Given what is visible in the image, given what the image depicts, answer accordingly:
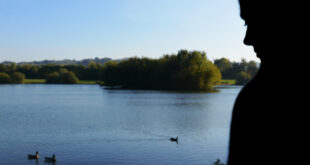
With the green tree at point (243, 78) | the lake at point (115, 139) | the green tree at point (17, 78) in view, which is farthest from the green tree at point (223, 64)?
the lake at point (115, 139)

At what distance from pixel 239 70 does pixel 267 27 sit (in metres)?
160

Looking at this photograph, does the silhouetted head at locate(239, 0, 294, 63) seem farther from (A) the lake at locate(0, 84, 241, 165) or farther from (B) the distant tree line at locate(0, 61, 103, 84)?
(B) the distant tree line at locate(0, 61, 103, 84)

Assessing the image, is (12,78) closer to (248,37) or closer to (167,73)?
(167,73)

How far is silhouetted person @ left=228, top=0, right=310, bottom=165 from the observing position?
6.56ft

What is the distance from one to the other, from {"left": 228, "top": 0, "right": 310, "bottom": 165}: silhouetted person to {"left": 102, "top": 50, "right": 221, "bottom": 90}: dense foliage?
311 feet

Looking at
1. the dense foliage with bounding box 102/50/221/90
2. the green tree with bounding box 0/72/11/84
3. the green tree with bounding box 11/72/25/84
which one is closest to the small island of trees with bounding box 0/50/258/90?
the dense foliage with bounding box 102/50/221/90

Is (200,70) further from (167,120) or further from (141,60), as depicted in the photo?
(167,120)

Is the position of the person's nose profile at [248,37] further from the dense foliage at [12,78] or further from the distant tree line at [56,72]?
the dense foliage at [12,78]

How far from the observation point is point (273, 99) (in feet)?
6.88

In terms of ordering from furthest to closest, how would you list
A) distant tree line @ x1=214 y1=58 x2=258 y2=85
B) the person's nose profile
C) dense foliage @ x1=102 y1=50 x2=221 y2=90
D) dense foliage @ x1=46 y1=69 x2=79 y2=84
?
dense foliage @ x1=46 y1=69 x2=79 y2=84 → distant tree line @ x1=214 y1=58 x2=258 y2=85 → dense foliage @ x1=102 y1=50 x2=221 y2=90 → the person's nose profile

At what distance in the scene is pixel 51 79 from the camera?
6353 inches

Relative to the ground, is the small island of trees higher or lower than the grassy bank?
higher

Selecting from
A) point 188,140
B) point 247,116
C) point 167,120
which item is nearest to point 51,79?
point 167,120

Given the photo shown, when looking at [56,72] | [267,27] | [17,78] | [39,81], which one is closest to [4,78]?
[17,78]
